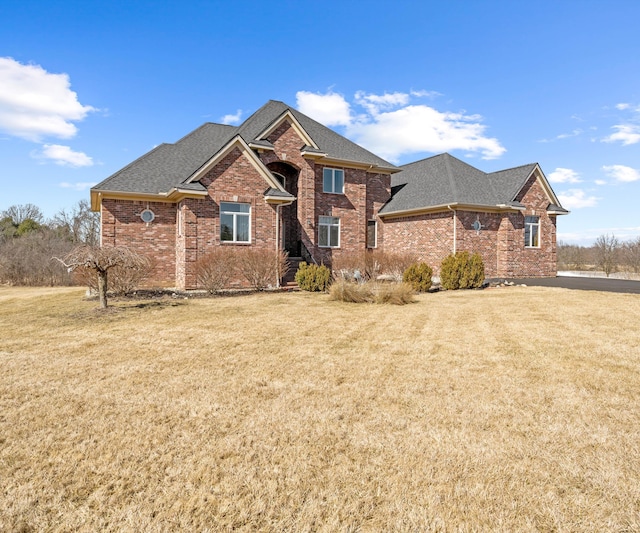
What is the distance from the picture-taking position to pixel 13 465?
315cm

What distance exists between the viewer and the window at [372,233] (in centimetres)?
2367

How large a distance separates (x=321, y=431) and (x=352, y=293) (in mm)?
8819

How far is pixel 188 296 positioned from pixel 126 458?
1137cm

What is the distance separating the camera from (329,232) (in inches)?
859

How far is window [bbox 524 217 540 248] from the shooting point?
73.7ft

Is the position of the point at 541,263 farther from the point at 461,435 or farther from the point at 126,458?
the point at 126,458

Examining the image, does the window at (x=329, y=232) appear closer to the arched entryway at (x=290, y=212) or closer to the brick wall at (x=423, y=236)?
the arched entryway at (x=290, y=212)

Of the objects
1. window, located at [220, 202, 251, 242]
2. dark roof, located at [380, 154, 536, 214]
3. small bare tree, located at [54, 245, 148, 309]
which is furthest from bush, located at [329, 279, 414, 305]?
dark roof, located at [380, 154, 536, 214]

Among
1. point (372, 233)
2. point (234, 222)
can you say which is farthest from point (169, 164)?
point (372, 233)

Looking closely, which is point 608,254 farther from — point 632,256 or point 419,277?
point 419,277

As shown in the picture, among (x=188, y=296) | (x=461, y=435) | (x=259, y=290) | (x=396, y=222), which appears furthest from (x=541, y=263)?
(x=461, y=435)

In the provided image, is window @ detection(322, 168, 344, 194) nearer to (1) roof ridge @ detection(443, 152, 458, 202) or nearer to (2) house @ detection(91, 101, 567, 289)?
(2) house @ detection(91, 101, 567, 289)

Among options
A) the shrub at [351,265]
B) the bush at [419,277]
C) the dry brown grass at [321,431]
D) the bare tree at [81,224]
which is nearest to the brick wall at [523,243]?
the bush at [419,277]

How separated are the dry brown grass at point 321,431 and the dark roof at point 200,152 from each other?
1129cm
